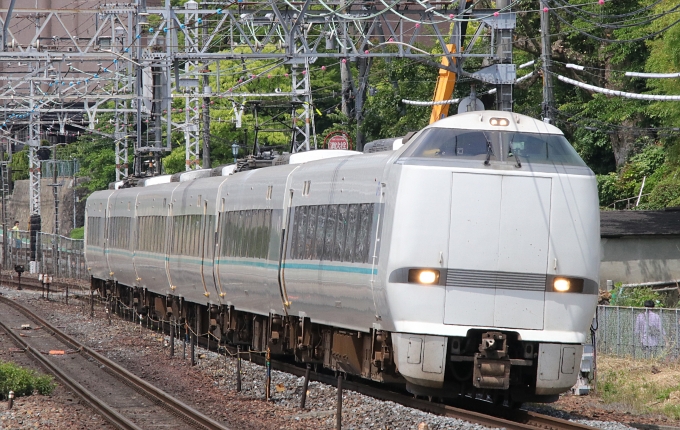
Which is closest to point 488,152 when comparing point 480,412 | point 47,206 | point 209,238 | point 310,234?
point 480,412

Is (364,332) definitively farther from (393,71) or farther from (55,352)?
(393,71)

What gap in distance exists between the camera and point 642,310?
19359mm

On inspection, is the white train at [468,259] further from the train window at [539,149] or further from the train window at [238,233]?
the train window at [238,233]

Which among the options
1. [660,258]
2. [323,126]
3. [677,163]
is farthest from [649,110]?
[323,126]

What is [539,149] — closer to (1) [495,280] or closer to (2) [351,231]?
(1) [495,280]

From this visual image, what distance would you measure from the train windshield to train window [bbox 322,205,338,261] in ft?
7.25

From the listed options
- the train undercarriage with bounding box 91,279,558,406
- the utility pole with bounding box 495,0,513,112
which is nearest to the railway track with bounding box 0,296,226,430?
the train undercarriage with bounding box 91,279,558,406

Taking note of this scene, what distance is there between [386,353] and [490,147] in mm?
2430

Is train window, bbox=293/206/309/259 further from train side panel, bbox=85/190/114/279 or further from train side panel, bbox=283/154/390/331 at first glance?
train side panel, bbox=85/190/114/279

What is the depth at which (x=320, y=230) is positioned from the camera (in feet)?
48.0

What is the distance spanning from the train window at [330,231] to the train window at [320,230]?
0.41 feet

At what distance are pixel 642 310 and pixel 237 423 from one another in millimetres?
8914

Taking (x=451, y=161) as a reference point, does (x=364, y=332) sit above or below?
below

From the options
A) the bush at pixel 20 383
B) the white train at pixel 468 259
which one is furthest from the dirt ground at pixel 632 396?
the bush at pixel 20 383
